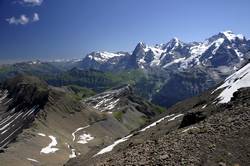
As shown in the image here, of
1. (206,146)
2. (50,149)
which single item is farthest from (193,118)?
(50,149)

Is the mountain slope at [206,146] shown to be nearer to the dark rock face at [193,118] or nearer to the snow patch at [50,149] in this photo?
the dark rock face at [193,118]

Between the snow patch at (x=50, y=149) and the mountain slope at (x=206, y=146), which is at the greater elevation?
the mountain slope at (x=206, y=146)

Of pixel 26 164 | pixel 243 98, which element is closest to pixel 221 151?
pixel 243 98

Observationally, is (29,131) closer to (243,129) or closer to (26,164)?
(26,164)

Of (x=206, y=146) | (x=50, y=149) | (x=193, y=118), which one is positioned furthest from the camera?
(x=50, y=149)

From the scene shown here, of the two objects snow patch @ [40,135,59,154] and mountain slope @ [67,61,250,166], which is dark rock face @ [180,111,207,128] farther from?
snow patch @ [40,135,59,154]

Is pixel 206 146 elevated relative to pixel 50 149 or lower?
elevated

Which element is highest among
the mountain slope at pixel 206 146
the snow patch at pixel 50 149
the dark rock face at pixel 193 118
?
the mountain slope at pixel 206 146

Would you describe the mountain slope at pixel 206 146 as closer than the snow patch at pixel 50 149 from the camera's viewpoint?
Yes

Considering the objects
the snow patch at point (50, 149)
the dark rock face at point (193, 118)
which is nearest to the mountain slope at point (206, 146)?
the dark rock face at point (193, 118)

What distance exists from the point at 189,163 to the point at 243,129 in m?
7.79

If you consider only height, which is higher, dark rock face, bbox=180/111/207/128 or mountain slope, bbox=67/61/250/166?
mountain slope, bbox=67/61/250/166

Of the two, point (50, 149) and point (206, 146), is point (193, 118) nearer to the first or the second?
point (206, 146)

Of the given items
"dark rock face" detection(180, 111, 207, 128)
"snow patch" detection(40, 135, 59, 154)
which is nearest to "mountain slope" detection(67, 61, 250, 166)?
"dark rock face" detection(180, 111, 207, 128)
